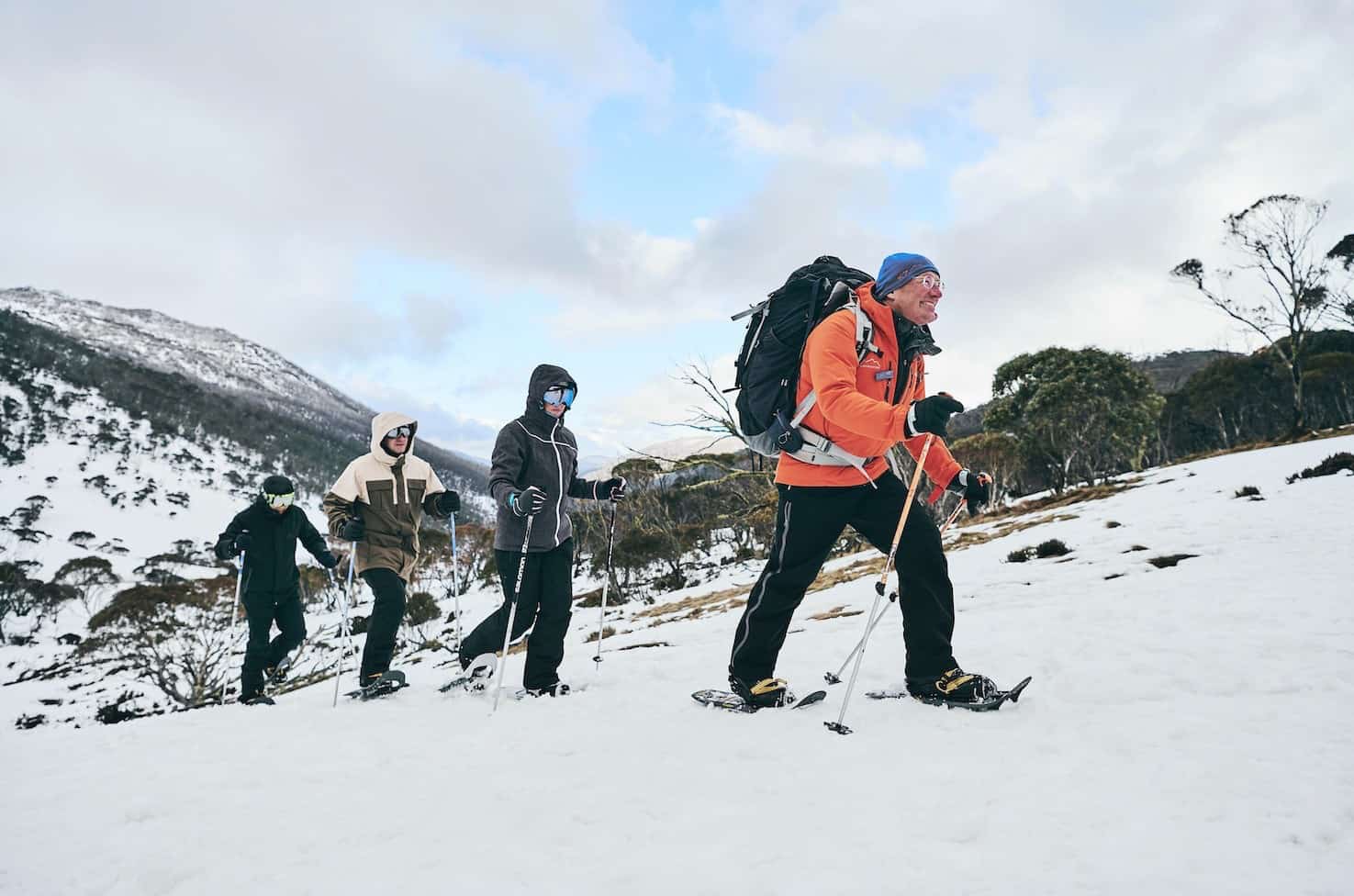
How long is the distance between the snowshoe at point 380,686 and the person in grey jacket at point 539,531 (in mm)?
637

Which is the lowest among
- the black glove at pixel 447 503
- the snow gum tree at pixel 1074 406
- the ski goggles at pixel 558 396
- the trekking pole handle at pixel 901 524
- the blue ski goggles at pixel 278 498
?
the trekking pole handle at pixel 901 524

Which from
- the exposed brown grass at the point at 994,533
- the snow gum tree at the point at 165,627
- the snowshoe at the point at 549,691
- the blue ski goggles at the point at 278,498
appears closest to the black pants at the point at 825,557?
the snowshoe at the point at 549,691

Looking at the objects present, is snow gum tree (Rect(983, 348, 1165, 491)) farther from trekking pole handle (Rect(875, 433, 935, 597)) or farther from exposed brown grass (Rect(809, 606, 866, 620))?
trekking pole handle (Rect(875, 433, 935, 597))

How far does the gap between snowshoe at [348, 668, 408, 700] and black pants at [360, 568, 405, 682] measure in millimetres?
62

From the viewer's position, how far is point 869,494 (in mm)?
2988

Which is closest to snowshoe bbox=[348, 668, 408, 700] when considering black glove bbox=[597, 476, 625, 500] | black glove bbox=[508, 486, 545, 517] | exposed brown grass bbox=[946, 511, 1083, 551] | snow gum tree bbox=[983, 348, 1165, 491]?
black glove bbox=[508, 486, 545, 517]

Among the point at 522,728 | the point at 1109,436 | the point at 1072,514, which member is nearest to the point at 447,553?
the point at 1072,514

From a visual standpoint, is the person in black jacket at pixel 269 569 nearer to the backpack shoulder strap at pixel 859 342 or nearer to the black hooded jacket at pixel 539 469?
the black hooded jacket at pixel 539 469

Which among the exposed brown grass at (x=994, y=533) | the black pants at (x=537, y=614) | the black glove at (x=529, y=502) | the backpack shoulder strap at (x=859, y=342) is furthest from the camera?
the exposed brown grass at (x=994, y=533)

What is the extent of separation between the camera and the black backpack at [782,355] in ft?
9.32

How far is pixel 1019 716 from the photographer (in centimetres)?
249

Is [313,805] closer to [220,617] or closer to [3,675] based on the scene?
[220,617]

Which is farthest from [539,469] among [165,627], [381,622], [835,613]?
[165,627]

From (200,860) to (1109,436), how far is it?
35764mm
